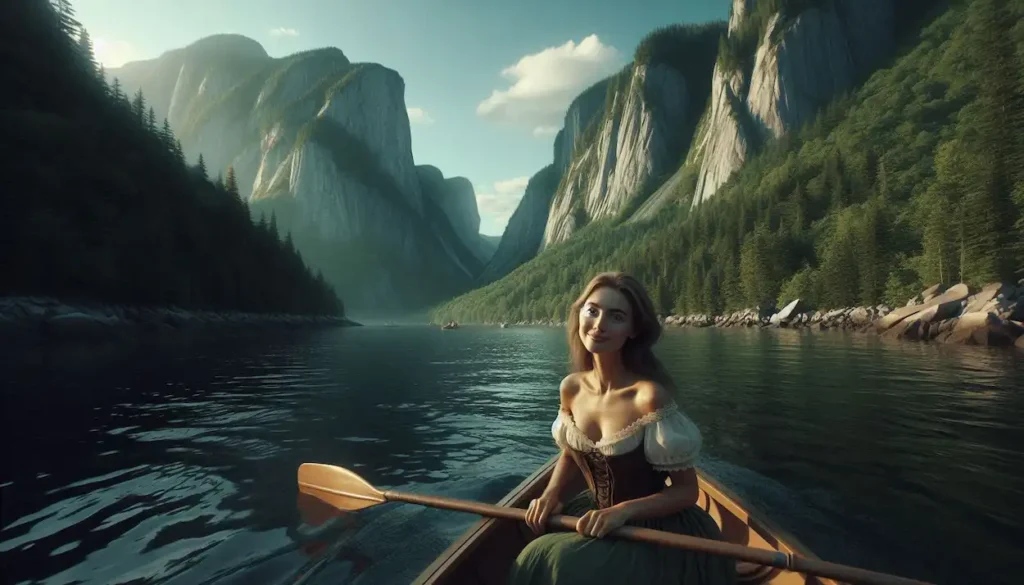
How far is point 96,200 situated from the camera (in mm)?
43000

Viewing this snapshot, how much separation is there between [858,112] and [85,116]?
145m

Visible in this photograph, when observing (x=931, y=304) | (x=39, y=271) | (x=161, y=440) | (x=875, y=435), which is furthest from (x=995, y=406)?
(x=39, y=271)

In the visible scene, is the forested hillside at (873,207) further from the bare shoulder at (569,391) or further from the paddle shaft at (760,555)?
the bare shoulder at (569,391)

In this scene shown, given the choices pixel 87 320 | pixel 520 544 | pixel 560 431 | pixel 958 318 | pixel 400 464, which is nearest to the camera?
pixel 560 431

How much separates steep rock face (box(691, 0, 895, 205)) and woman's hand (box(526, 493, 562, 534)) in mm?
155170

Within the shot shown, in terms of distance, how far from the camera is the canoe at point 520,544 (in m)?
3.85

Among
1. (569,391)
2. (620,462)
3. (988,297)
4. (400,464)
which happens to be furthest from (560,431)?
(988,297)

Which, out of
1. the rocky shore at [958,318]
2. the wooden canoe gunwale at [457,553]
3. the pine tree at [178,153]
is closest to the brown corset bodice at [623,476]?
the wooden canoe gunwale at [457,553]

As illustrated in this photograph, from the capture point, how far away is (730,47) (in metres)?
172

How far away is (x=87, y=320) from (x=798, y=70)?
173m

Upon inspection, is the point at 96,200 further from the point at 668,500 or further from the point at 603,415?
the point at 668,500

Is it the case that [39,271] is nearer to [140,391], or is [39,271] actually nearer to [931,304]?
[140,391]

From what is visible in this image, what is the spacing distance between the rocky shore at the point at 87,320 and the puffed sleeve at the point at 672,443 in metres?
43.2

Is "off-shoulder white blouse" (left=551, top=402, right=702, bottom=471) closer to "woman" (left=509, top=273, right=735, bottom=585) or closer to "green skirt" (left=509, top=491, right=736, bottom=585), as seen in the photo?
"woman" (left=509, top=273, right=735, bottom=585)
